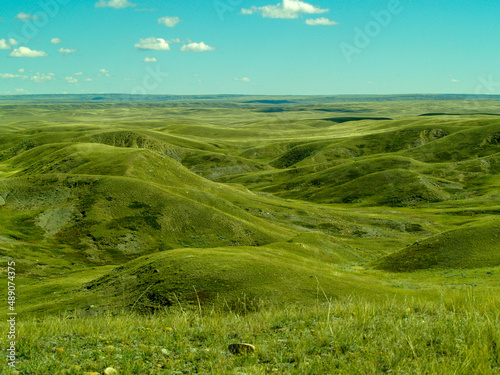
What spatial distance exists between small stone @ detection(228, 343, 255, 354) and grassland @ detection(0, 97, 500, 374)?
1.22 feet

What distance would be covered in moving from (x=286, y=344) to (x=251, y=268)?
18.5 metres

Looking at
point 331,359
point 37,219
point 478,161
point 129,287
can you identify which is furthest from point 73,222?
point 478,161

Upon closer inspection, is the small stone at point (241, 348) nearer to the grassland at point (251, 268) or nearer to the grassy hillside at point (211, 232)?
the grassland at point (251, 268)

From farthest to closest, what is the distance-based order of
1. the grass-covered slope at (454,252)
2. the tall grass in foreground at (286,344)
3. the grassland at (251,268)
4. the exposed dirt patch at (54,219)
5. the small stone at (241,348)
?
the exposed dirt patch at (54,219) < the grass-covered slope at (454,252) < the small stone at (241,348) < the grassland at (251,268) < the tall grass in foreground at (286,344)

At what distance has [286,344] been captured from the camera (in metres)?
12.2

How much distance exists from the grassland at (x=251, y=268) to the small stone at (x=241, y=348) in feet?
1.22

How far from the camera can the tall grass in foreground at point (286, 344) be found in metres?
9.90

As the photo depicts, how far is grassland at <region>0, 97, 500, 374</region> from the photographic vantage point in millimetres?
11312

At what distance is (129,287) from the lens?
30.7 m

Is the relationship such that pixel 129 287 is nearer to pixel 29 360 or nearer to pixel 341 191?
pixel 29 360

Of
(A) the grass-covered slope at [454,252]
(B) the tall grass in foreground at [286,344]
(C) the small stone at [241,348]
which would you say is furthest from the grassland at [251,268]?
(C) the small stone at [241,348]

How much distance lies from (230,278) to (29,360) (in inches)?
707

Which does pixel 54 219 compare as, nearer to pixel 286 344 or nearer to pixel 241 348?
Result: pixel 241 348

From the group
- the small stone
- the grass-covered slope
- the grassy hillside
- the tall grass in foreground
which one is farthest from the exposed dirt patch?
the small stone
